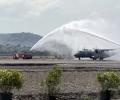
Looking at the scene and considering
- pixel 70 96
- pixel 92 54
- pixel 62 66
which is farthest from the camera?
pixel 92 54

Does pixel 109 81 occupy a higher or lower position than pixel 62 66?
lower

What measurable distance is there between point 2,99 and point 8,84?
3.46 feet

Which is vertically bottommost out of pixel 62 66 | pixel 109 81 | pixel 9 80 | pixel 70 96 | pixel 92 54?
pixel 70 96

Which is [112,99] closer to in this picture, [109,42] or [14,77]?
[14,77]

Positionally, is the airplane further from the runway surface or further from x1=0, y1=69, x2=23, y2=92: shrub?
x1=0, y1=69, x2=23, y2=92: shrub

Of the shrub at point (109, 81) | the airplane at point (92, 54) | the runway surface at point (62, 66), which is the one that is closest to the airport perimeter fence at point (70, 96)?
the shrub at point (109, 81)

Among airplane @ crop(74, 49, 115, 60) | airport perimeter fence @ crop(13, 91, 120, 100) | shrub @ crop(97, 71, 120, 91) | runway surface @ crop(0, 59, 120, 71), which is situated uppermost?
airplane @ crop(74, 49, 115, 60)

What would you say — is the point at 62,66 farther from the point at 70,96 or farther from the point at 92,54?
the point at 92,54

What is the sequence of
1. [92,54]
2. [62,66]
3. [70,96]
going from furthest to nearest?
1. [92,54]
2. [62,66]
3. [70,96]

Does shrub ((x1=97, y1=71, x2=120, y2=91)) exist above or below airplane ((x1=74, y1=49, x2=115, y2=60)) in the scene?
below

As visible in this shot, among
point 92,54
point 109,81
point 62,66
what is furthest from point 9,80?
point 92,54

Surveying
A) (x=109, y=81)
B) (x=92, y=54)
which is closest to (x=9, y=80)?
(x=109, y=81)

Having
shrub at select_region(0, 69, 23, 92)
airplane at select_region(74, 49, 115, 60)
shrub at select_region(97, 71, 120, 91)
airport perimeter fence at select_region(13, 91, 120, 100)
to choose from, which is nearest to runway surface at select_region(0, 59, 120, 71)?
airport perimeter fence at select_region(13, 91, 120, 100)

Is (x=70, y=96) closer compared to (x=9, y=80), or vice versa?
(x=9, y=80)
